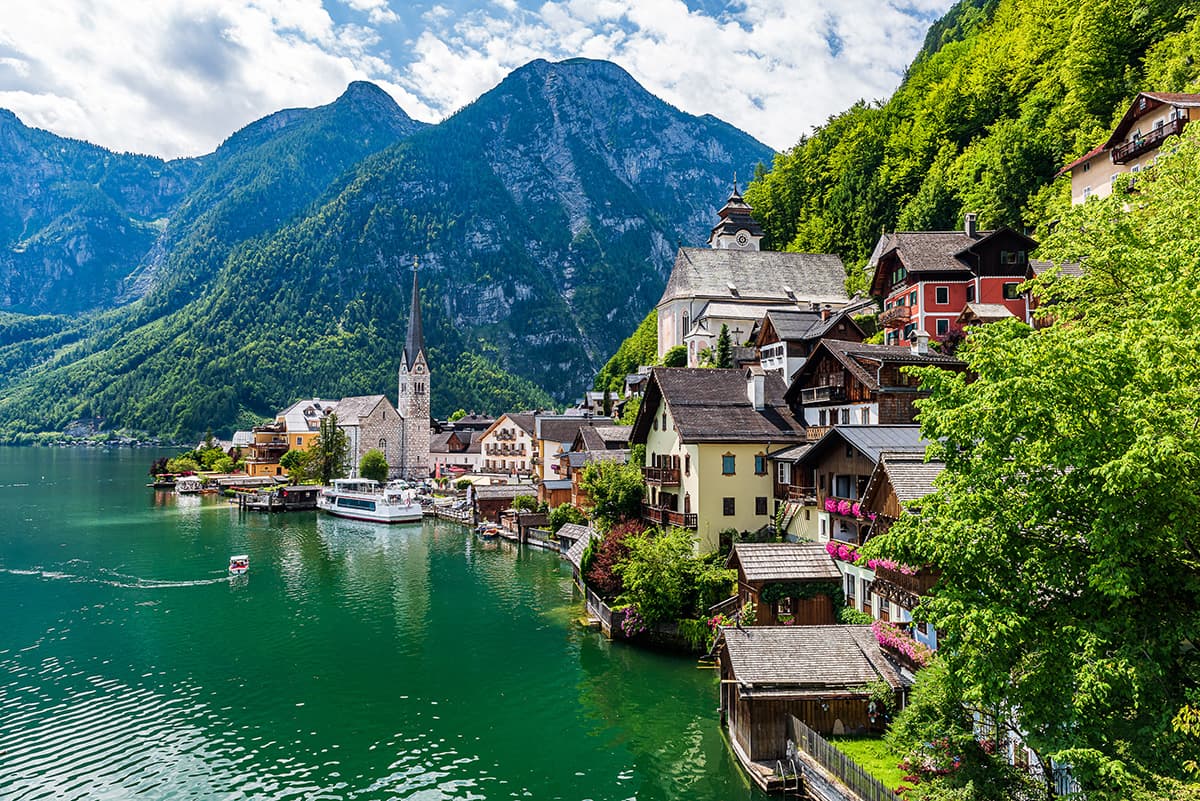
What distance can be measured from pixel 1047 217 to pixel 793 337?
960 inches

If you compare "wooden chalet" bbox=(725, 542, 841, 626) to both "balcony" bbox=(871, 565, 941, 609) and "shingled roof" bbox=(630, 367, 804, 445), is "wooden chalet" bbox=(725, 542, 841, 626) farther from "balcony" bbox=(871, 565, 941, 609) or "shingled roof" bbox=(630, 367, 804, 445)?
"shingled roof" bbox=(630, 367, 804, 445)

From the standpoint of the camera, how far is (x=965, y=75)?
85875 mm

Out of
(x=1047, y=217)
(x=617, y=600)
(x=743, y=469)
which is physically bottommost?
(x=617, y=600)

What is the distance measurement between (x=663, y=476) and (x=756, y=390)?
6.67 meters

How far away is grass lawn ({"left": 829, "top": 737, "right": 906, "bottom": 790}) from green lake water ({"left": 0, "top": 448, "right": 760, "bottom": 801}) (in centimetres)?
288

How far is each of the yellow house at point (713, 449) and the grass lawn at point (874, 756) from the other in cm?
1616

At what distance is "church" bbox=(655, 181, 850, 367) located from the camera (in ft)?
272

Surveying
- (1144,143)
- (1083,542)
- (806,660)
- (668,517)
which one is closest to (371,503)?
(668,517)

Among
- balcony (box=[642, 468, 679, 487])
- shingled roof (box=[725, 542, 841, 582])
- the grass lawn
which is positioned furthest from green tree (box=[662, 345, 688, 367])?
the grass lawn

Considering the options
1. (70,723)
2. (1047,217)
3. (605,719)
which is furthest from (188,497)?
(1047,217)

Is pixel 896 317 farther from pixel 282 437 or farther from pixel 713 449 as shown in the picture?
pixel 282 437

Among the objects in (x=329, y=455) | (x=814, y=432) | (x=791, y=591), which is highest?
(x=814, y=432)

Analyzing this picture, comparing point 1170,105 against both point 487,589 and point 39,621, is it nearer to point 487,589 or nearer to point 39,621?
point 487,589

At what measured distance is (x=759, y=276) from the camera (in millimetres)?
88312
